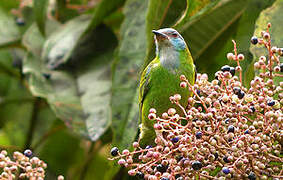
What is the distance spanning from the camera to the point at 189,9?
1.85 metres

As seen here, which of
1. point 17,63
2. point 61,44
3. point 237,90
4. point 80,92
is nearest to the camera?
point 237,90

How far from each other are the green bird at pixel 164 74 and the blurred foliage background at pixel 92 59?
0.09 metres

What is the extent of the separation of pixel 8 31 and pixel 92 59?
715 millimetres

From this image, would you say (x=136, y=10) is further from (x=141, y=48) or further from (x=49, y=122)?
(x=49, y=122)

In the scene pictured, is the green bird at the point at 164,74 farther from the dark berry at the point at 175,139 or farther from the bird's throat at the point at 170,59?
the dark berry at the point at 175,139

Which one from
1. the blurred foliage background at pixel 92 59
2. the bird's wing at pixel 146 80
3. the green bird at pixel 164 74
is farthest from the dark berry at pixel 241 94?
the bird's wing at pixel 146 80

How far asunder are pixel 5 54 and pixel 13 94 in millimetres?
267

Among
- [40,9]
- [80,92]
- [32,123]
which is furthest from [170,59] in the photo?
[32,123]

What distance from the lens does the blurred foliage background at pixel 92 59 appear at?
194 centimetres

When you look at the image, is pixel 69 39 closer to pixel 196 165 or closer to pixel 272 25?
pixel 272 25

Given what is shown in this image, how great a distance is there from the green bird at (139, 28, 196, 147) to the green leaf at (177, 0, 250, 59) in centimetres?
32

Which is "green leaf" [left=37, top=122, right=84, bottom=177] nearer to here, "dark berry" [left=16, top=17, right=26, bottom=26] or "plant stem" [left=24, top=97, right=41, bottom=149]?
"plant stem" [left=24, top=97, right=41, bottom=149]

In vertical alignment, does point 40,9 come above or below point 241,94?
below

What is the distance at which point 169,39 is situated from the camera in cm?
175
